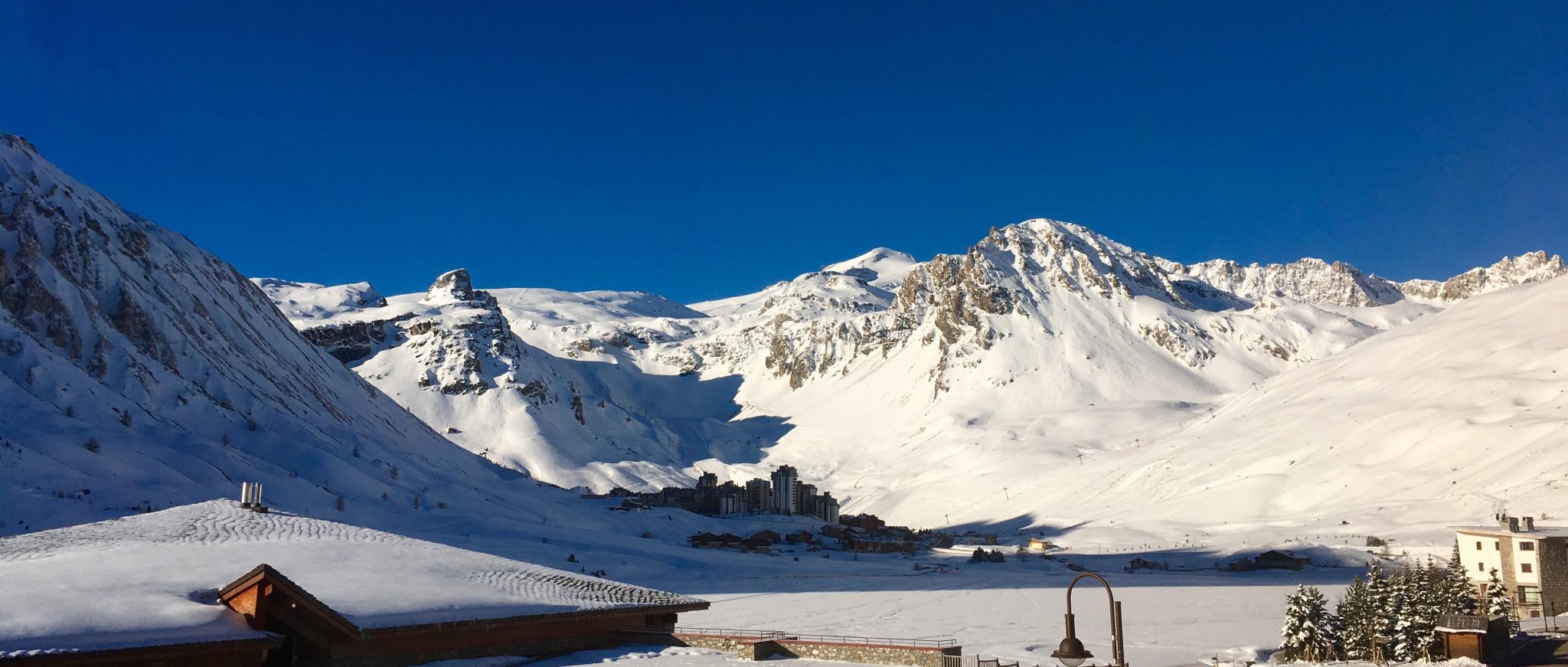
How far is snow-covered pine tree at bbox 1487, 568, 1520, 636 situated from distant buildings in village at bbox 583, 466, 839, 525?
103564 millimetres

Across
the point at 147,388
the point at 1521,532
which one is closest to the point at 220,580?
the point at 1521,532

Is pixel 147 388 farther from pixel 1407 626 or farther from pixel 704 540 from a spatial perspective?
pixel 1407 626

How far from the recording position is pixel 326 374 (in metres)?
140

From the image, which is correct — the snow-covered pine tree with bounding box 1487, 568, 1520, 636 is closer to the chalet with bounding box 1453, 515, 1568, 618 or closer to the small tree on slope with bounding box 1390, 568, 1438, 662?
the chalet with bounding box 1453, 515, 1568, 618

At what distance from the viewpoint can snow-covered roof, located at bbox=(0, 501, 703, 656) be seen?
20609 millimetres

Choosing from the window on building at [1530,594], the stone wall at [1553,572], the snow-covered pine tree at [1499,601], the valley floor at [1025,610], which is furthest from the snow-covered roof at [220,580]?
the stone wall at [1553,572]

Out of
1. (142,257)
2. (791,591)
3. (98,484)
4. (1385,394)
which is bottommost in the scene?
(791,591)

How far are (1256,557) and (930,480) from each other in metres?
84.6

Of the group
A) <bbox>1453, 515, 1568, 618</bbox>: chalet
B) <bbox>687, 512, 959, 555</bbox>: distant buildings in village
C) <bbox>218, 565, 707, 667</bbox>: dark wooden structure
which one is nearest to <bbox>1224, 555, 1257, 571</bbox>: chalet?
<bbox>687, 512, 959, 555</bbox>: distant buildings in village

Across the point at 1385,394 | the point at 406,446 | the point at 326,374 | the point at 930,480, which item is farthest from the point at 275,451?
the point at 1385,394

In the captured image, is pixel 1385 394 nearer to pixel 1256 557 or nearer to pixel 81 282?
pixel 1256 557

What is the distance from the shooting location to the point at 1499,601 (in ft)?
145

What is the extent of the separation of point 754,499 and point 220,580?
415ft

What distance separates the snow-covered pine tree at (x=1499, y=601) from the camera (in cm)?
4262
